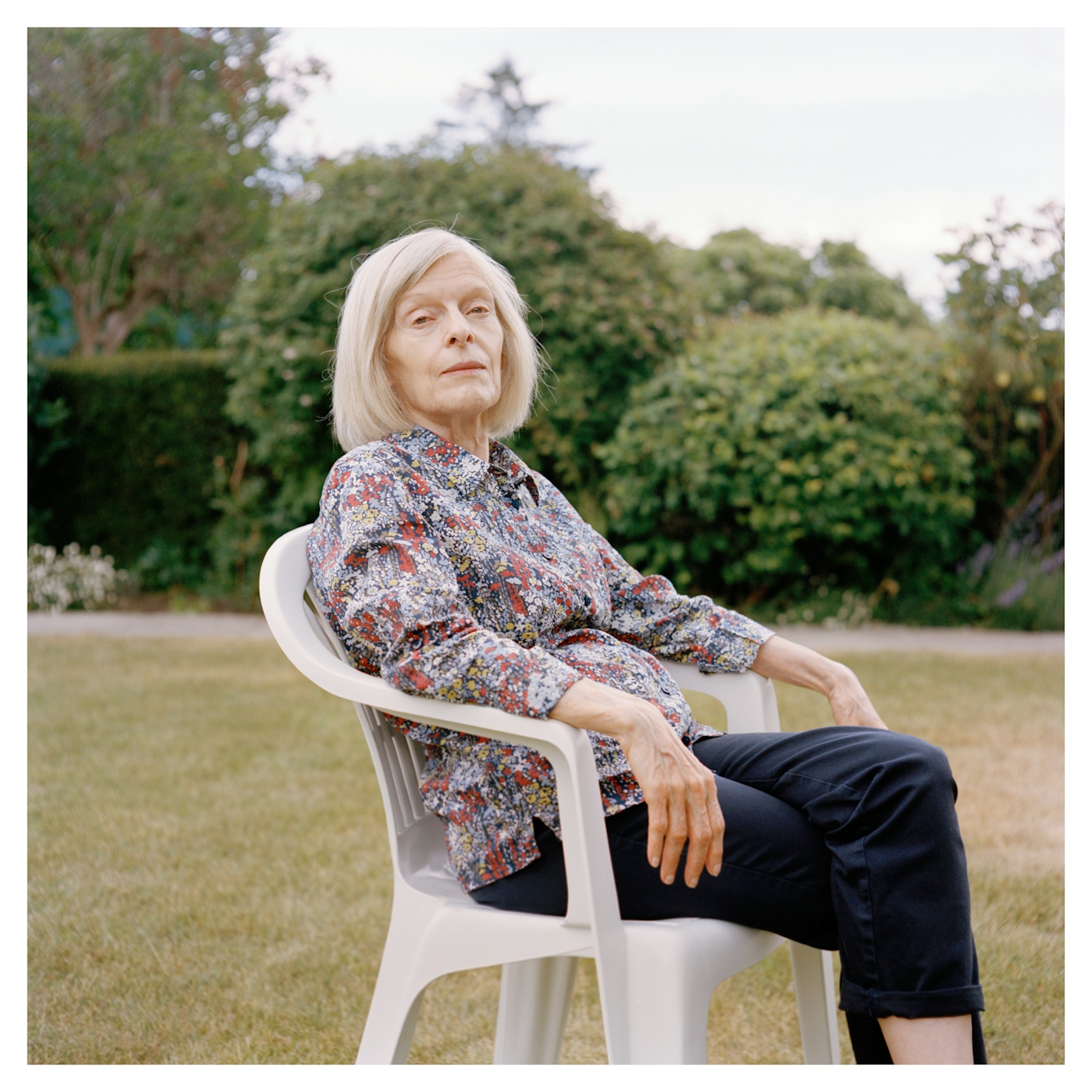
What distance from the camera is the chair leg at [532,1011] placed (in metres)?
1.75

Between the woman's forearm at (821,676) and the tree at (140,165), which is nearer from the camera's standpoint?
the woman's forearm at (821,676)

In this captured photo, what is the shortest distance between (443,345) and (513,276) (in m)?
5.17

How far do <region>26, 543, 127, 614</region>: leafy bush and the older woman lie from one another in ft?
21.5

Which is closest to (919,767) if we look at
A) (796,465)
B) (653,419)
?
(796,465)

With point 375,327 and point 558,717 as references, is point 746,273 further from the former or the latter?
point 558,717

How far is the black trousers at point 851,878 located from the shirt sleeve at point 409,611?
245 mm

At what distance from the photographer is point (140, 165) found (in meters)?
9.17

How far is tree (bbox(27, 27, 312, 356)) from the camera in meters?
8.66

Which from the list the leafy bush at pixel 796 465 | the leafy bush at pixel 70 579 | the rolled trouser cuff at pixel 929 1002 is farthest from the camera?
the leafy bush at pixel 70 579

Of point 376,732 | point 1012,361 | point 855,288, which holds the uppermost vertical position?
point 855,288

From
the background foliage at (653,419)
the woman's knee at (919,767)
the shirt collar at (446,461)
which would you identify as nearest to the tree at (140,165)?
the background foliage at (653,419)

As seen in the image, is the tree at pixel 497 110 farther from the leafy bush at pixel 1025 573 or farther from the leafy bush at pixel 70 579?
the leafy bush at pixel 1025 573

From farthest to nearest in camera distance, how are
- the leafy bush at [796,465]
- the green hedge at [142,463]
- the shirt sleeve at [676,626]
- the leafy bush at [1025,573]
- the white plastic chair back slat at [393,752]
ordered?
the green hedge at [142,463] → the leafy bush at [1025,573] → the leafy bush at [796,465] → the shirt sleeve at [676,626] → the white plastic chair back slat at [393,752]
